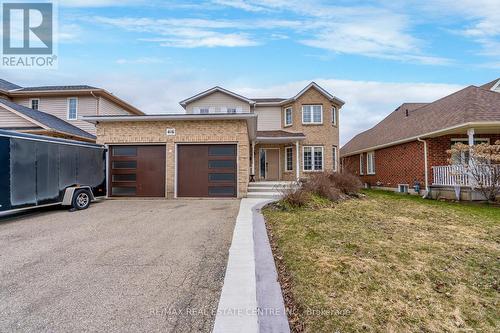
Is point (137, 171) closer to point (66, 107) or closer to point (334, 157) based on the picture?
point (66, 107)

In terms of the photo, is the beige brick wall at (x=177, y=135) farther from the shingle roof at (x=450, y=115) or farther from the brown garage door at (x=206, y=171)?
the shingle roof at (x=450, y=115)

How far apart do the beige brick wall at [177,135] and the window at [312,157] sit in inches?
302

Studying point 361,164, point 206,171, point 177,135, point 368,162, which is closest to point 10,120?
point 177,135

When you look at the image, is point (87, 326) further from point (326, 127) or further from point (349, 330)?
point (326, 127)

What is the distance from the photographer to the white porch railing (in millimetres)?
10798

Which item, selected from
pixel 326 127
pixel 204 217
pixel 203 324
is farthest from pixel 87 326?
pixel 326 127

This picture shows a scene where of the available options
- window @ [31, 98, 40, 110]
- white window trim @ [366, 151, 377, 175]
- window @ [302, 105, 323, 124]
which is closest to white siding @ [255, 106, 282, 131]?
window @ [302, 105, 323, 124]

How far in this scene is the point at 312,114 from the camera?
60.8 ft

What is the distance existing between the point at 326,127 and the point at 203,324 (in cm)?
1759

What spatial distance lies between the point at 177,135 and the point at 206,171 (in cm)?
214

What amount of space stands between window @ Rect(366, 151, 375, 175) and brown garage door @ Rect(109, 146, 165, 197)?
15.4 m

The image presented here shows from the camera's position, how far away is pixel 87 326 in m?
2.37

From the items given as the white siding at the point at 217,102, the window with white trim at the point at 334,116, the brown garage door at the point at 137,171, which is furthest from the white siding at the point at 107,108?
the window with white trim at the point at 334,116

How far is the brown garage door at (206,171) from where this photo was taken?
11.6 metres
